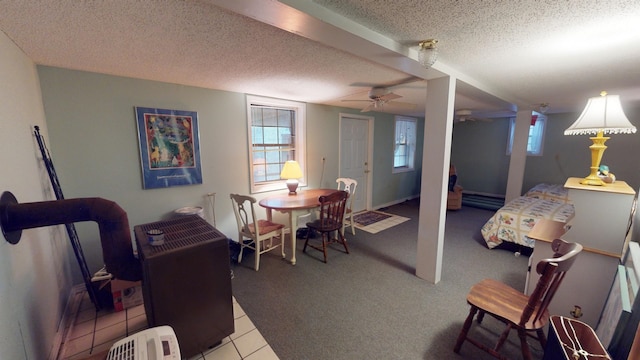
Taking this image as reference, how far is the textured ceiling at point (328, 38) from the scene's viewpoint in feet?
3.81

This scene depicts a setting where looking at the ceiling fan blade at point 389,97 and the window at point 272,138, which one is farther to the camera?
the window at point 272,138

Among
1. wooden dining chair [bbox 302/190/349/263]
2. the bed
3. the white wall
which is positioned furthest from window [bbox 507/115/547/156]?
the white wall

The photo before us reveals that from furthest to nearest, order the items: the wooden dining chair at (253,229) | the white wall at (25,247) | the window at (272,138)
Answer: the window at (272,138) < the wooden dining chair at (253,229) < the white wall at (25,247)

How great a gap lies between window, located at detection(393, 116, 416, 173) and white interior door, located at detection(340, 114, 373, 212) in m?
0.98

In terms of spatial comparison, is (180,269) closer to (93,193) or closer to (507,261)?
(93,193)

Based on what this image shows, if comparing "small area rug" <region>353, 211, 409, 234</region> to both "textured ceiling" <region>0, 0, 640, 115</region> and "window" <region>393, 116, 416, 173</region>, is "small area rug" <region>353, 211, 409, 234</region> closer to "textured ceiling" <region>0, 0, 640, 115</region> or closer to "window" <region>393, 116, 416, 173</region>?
"window" <region>393, 116, 416, 173</region>

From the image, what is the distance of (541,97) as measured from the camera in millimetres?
3396

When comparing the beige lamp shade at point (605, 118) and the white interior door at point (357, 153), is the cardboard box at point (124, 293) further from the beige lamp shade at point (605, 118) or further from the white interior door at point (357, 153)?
the beige lamp shade at point (605, 118)

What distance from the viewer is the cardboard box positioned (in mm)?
1935

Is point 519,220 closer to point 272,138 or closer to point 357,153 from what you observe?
point 357,153

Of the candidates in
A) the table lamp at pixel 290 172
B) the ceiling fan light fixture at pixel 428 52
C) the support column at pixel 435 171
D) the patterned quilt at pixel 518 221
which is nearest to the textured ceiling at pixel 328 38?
the ceiling fan light fixture at pixel 428 52

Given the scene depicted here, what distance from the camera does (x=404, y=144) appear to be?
229 inches

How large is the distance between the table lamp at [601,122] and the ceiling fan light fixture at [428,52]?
3.22 ft

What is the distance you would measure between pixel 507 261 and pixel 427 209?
4.98 ft
